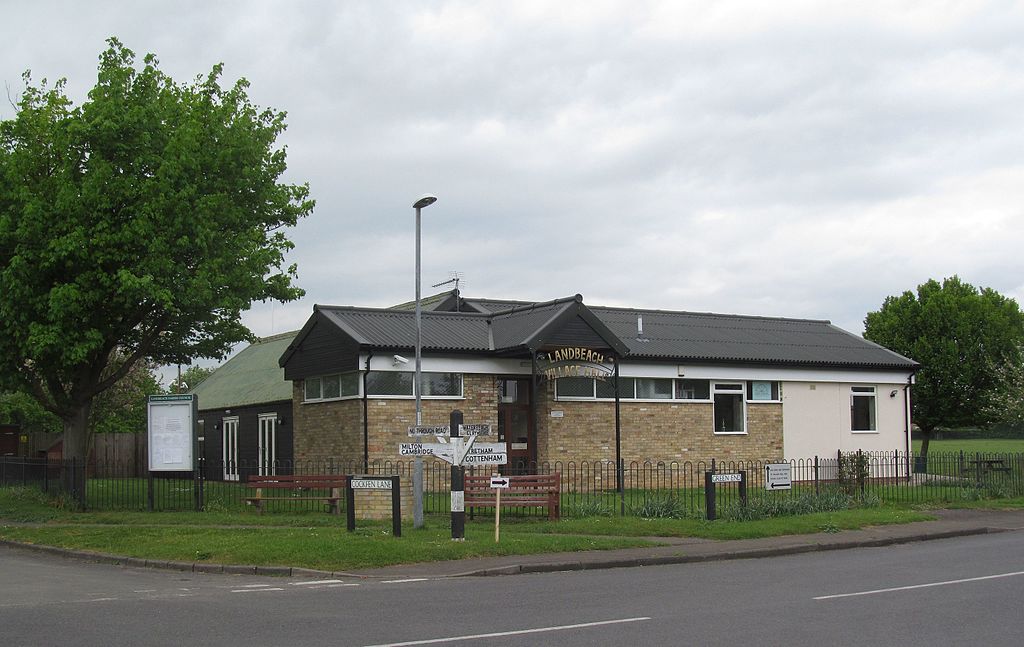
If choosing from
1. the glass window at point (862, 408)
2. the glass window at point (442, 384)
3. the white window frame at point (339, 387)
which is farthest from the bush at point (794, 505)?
the glass window at point (862, 408)

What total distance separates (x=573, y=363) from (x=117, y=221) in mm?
11917

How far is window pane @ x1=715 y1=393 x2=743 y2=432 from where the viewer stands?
108ft

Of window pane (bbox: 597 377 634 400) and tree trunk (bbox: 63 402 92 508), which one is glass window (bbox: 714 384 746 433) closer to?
window pane (bbox: 597 377 634 400)

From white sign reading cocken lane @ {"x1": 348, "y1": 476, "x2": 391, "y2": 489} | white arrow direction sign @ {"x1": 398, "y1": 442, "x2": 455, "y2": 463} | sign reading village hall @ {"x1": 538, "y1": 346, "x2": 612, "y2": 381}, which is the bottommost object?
white sign reading cocken lane @ {"x1": 348, "y1": 476, "x2": 391, "y2": 489}

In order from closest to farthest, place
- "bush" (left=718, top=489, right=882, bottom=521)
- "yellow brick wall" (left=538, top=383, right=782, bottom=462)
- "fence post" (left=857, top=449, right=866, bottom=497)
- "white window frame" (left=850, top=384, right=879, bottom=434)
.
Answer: "bush" (left=718, top=489, right=882, bottom=521), "fence post" (left=857, top=449, right=866, bottom=497), "yellow brick wall" (left=538, top=383, right=782, bottom=462), "white window frame" (left=850, top=384, right=879, bottom=434)

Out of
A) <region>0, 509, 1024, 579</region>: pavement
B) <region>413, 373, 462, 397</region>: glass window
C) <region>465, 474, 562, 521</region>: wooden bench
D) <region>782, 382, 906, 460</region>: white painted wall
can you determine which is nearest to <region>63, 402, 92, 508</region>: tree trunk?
<region>0, 509, 1024, 579</region>: pavement

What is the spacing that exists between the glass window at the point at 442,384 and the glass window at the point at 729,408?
8.78 m

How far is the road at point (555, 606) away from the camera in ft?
31.7

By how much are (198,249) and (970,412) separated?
3708cm

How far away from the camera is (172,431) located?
77.0 feet

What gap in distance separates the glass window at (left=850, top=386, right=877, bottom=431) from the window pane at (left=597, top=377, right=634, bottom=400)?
30.0ft

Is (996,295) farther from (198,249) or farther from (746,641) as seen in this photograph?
(746,641)

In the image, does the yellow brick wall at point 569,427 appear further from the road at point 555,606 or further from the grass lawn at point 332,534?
the road at point 555,606

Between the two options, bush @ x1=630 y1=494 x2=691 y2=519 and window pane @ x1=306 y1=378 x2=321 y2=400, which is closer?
bush @ x1=630 y1=494 x2=691 y2=519
